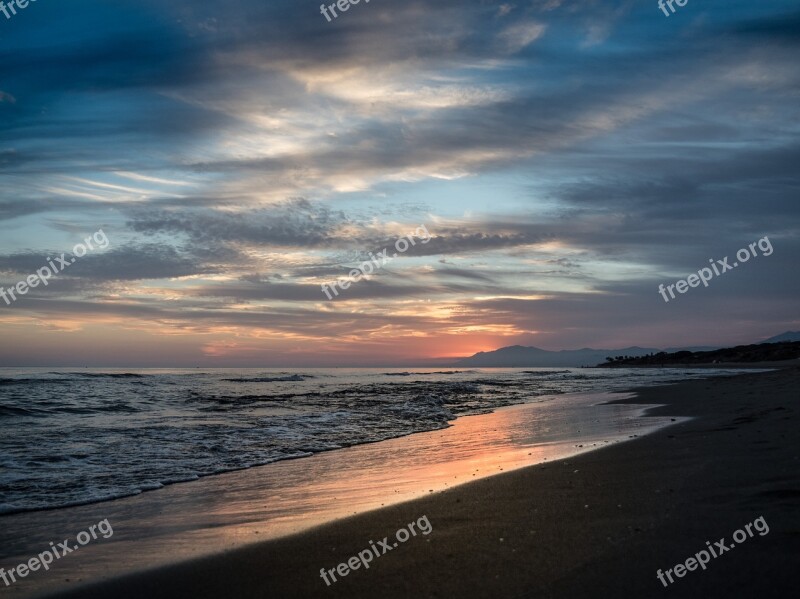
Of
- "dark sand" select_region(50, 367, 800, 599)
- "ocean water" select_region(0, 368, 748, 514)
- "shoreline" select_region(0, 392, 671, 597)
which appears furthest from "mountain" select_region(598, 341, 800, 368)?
"dark sand" select_region(50, 367, 800, 599)

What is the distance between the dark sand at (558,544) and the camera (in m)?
3.71

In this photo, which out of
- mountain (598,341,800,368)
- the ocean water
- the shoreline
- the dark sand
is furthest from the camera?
mountain (598,341,800,368)

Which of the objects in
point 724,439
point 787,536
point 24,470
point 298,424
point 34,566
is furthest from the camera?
point 298,424

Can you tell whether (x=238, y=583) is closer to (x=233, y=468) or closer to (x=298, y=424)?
(x=233, y=468)

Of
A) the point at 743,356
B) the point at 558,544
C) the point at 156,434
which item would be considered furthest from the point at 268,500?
the point at 743,356

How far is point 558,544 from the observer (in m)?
4.42

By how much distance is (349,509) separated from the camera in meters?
6.38

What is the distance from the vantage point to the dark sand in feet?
12.2

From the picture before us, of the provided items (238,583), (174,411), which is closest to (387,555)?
A: (238,583)

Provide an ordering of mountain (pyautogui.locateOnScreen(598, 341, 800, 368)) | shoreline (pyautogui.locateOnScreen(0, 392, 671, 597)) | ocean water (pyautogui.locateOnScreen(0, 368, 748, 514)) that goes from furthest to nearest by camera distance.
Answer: mountain (pyautogui.locateOnScreen(598, 341, 800, 368)) < ocean water (pyautogui.locateOnScreen(0, 368, 748, 514)) < shoreline (pyautogui.locateOnScreen(0, 392, 671, 597))

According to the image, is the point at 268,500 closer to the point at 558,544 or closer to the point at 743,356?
the point at 558,544

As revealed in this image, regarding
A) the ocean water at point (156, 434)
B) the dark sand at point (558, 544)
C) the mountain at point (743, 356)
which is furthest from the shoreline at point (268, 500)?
the mountain at point (743, 356)

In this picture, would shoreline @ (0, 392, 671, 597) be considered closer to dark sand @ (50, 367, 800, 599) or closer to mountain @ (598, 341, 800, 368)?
dark sand @ (50, 367, 800, 599)

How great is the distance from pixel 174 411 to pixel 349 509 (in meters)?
16.0
